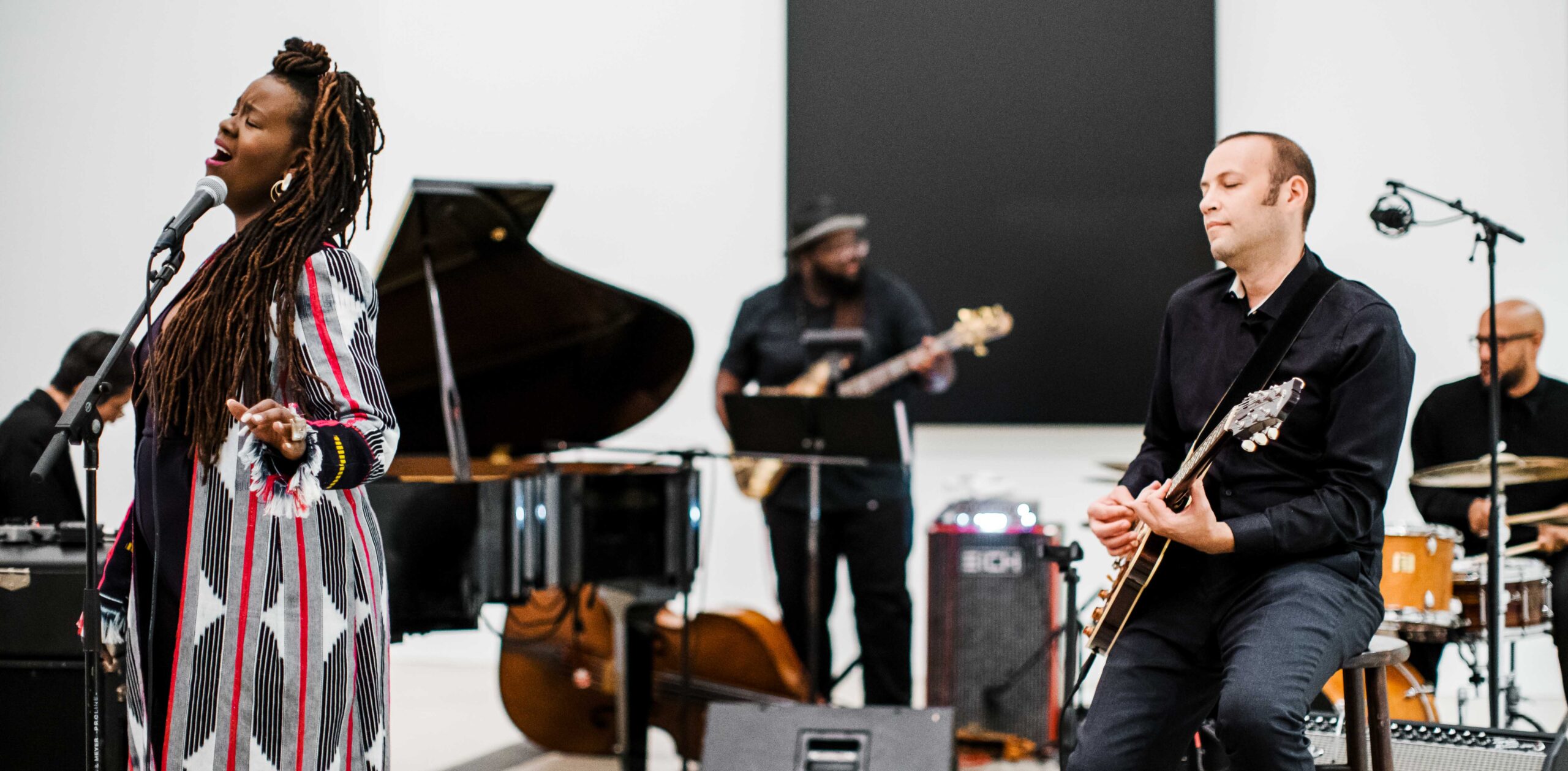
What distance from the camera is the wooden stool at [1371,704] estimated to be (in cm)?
235

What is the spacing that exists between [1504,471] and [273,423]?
352 centimetres

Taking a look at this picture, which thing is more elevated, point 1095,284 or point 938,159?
point 938,159

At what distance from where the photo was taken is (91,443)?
6.82 feet

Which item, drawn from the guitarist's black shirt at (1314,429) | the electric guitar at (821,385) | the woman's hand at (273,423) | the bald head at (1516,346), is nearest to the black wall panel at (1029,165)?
the electric guitar at (821,385)

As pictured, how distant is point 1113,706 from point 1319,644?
369 mm

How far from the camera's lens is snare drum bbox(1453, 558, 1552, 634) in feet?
13.1

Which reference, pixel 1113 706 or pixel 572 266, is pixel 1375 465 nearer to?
pixel 1113 706

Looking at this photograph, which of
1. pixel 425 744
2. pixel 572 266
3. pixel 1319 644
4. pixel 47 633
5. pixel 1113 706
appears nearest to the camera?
pixel 1319 644

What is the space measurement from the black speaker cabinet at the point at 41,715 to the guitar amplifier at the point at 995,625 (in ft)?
9.03

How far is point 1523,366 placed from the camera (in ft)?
15.2

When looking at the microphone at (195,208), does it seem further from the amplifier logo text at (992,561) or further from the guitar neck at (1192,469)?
the amplifier logo text at (992,561)

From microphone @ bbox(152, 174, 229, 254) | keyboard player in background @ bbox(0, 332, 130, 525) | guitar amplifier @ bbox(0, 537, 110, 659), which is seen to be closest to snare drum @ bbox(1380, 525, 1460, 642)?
microphone @ bbox(152, 174, 229, 254)

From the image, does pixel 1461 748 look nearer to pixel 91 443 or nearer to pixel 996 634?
pixel 996 634

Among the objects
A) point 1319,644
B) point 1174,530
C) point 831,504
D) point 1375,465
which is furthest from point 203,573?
point 831,504
